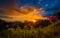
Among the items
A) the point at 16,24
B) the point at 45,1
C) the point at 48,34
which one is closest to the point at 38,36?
the point at 48,34

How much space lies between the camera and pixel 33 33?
1612 millimetres

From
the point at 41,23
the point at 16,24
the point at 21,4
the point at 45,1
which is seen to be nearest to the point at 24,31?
the point at 16,24

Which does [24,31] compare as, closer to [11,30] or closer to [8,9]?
[11,30]

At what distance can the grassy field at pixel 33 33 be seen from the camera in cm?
160

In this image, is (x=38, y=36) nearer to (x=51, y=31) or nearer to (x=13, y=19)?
(x=51, y=31)

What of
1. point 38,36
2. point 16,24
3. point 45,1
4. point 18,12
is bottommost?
point 38,36

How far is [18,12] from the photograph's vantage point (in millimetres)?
1657

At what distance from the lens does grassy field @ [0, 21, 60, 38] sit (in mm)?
1602

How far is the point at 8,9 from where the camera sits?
65.3 inches

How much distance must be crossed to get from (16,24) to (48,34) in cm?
41

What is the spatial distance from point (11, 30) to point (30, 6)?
377 mm

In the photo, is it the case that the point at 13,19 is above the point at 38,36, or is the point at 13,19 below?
above

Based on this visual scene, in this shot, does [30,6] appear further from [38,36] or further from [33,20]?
[38,36]

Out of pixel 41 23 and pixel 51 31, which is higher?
pixel 41 23
